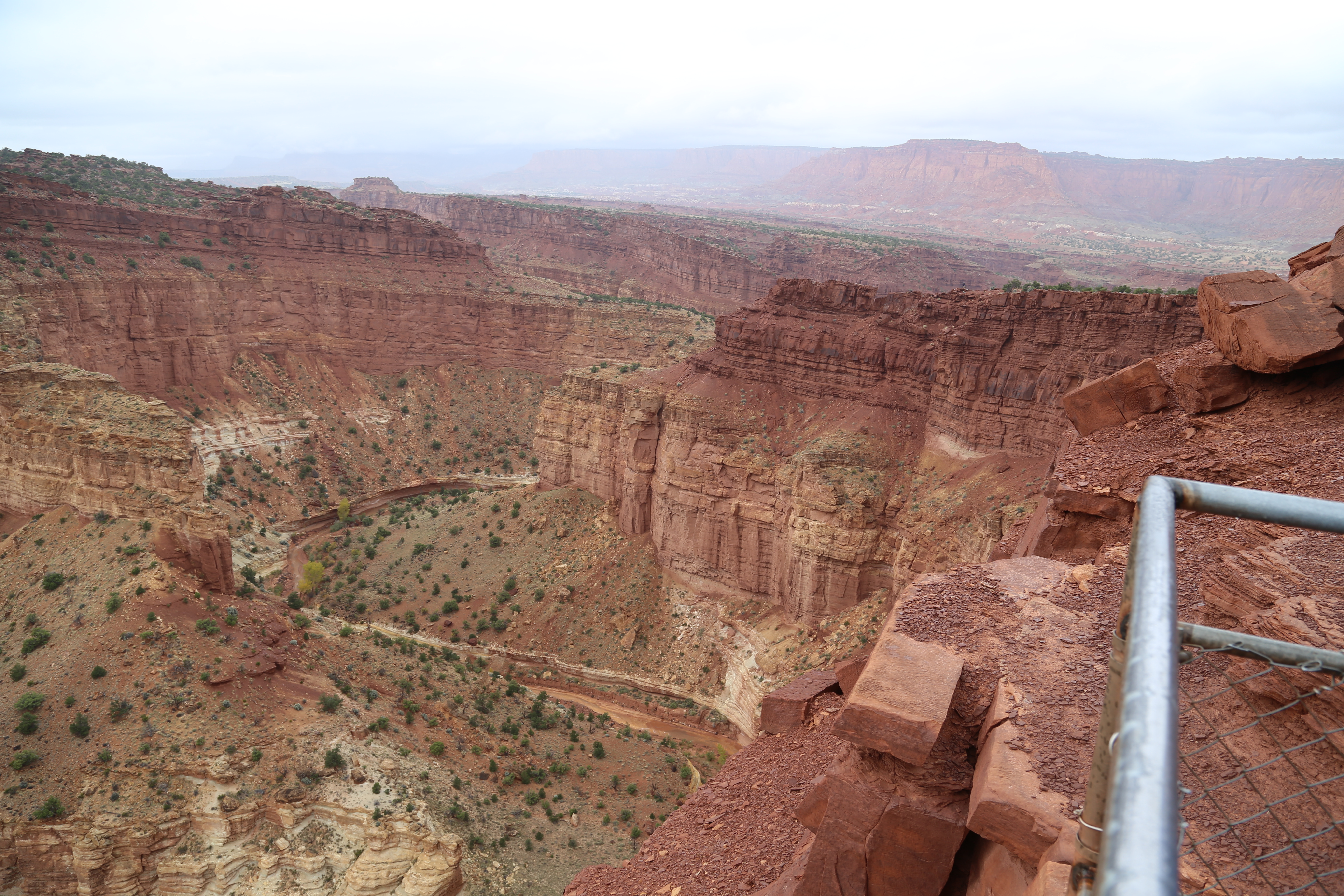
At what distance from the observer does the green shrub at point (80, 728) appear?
1986 centimetres

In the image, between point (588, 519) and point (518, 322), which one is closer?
point (588, 519)

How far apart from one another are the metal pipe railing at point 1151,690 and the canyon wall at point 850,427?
2480cm

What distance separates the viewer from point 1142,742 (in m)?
2.01

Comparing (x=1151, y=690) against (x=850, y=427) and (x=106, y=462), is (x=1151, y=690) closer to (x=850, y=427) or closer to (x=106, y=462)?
(x=106, y=462)

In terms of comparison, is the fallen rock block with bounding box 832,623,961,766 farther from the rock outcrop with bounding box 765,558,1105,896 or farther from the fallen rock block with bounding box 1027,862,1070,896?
the fallen rock block with bounding box 1027,862,1070,896

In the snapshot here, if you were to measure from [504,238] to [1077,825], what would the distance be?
13780cm

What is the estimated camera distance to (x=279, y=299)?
6322 centimetres

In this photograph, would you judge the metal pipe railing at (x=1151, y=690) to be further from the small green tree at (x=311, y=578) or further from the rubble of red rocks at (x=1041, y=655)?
the small green tree at (x=311, y=578)

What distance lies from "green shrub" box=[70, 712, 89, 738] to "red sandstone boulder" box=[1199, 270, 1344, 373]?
2671 centimetres

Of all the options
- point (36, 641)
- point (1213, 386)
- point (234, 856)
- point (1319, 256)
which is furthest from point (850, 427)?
point (36, 641)

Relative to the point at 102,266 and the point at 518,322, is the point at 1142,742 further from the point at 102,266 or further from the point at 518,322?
the point at 518,322

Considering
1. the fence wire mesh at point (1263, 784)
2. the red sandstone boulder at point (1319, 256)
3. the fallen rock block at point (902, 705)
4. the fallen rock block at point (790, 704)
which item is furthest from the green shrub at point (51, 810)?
the red sandstone boulder at point (1319, 256)

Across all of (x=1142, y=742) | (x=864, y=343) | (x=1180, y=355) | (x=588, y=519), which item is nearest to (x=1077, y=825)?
(x=1142, y=742)

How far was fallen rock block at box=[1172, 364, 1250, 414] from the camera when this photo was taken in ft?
44.3
